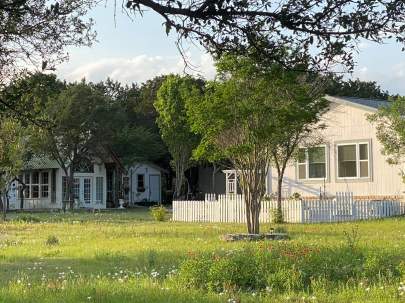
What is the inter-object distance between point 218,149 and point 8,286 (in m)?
10.1

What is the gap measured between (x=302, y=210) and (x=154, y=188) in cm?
3235

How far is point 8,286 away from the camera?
26.8ft

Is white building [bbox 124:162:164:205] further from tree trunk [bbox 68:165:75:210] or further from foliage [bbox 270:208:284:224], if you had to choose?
foliage [bbox 270:208:284:224]

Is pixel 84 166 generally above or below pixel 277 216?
above

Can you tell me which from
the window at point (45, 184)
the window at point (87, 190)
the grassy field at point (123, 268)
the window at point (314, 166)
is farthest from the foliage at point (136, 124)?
the grassy field at point (123, 268)

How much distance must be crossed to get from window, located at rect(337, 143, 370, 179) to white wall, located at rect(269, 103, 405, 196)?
246mm

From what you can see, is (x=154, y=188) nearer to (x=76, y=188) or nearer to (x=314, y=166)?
(x=76, y=188)

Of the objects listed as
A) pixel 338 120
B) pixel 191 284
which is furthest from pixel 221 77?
pixel 338 120

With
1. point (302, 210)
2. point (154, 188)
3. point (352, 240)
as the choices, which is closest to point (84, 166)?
point (154, 188)

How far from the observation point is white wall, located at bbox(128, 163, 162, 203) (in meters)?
54.0

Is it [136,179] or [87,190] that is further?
[136,179]

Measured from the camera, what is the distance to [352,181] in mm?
29812

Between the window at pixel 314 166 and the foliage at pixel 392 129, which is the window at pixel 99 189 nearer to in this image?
the window at pixel 314 166

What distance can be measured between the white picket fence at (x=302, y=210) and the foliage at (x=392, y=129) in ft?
6.63
